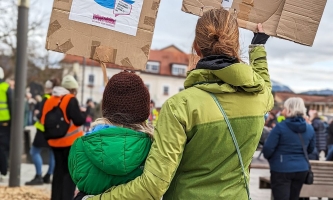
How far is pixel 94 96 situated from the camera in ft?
229

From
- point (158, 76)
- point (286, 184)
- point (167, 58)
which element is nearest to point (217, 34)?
point (286, 184)

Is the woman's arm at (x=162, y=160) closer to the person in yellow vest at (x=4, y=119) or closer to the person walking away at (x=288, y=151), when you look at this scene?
the person walking away at (x=288, y=151)

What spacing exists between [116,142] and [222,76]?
0.59m

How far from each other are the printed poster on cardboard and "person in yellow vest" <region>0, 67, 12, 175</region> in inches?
173

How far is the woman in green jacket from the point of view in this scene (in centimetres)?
220

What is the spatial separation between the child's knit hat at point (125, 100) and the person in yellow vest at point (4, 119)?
501cm

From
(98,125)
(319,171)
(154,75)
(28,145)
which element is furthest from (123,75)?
(154,75)

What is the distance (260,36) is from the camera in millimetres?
2971

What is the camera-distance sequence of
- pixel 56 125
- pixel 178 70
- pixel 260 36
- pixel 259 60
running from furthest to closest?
pixel 178 70 < pixel 56 125 < pixel 260 36 < pixel 259 60

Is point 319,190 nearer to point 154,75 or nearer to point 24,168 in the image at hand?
point 24,168

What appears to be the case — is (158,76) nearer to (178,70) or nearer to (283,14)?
(178,70)

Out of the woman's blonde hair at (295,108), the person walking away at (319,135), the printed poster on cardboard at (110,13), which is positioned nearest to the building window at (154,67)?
the person walking away at (319,135)

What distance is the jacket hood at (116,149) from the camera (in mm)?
2283

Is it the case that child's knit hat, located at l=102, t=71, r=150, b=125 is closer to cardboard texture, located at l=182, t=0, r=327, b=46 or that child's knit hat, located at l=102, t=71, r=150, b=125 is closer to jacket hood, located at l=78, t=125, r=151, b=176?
jacket hood, located at l=78, t=125, r=151, b=176
